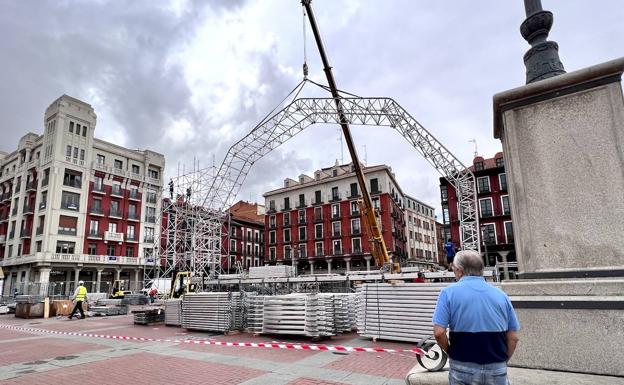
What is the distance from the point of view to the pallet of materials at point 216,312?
12.5 metres

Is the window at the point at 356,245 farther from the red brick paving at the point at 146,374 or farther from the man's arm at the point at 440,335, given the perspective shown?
the man's arm at the point at 440,335

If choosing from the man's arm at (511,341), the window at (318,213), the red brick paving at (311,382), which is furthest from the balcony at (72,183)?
the man's arm at (511,341)

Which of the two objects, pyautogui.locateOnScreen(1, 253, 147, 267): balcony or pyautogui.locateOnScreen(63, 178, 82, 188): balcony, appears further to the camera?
pyautogui.locateOnScreen(63, 178, 82, 188): balcony

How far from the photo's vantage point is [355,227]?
173 feet

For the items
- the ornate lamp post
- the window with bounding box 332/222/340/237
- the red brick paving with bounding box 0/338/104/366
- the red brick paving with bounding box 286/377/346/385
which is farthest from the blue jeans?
the window with bounding box 332/222/340/237

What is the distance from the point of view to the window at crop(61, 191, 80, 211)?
4200 centimetres

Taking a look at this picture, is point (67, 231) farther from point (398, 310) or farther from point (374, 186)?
point (398, 310)

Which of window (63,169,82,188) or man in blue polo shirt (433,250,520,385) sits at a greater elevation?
window (63,169,82,188)

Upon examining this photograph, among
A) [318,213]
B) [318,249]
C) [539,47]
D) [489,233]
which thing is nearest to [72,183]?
[318,213]

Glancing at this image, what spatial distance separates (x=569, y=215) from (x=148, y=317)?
16048mm

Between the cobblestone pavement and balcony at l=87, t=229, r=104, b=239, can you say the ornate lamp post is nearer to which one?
the cobblestone pavement

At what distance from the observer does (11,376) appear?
281 inches

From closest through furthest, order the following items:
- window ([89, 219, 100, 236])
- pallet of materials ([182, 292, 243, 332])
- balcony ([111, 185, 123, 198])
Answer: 1. pallet of materials ([182, 292, 243, 332])
2. window ([89, 219, 100, 236])
3. balcony ([111, 185, 123, 198])

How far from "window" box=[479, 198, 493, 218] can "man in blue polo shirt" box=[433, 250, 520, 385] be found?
45.6m
